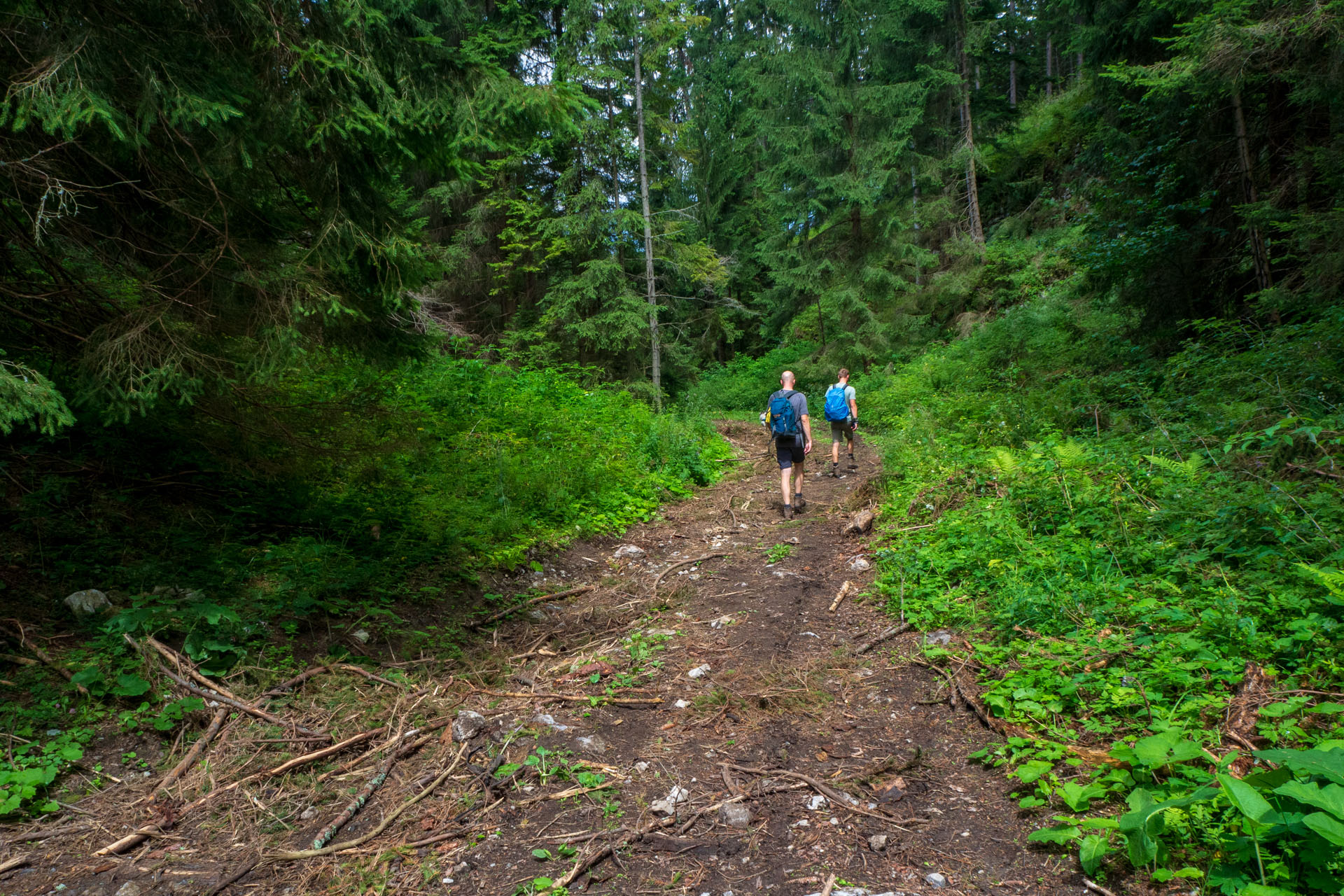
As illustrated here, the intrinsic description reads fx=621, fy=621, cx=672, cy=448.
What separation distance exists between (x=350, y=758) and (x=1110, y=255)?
1147 centimetres

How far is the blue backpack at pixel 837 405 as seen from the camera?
1134cm

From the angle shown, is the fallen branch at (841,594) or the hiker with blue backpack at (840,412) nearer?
the fallen branch at (841,594)

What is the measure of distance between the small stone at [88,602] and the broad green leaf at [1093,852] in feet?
19.3

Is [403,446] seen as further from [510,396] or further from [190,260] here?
[510,396]

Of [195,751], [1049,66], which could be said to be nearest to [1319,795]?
[195,751]

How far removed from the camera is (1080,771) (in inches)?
123

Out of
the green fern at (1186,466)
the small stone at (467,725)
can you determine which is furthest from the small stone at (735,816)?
the green fern at (1186,466)

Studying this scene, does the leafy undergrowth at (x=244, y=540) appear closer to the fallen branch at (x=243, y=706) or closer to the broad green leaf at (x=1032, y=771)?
the fallen branch at (x=243, y=706)

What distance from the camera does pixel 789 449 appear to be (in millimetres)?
9000

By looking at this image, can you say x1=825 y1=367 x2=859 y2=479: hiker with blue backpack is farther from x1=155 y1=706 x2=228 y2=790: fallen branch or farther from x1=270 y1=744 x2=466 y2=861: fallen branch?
x1=155 y1=706 x2=228 y2=790: fallen branch

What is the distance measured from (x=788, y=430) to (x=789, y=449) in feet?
1.01

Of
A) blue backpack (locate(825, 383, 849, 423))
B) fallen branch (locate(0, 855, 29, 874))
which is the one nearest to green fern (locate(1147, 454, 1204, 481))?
blue backpack (locate(825, 383, 849, 423))

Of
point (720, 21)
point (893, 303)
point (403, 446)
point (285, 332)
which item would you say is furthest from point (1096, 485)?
point (720, 21)

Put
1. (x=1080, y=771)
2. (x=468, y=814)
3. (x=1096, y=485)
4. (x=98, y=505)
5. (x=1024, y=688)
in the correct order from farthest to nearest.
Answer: (x=1096, y=485), (x=98, y=505), (x=1024, y=688), (x=468, y=814), (x=1080, y=771)
